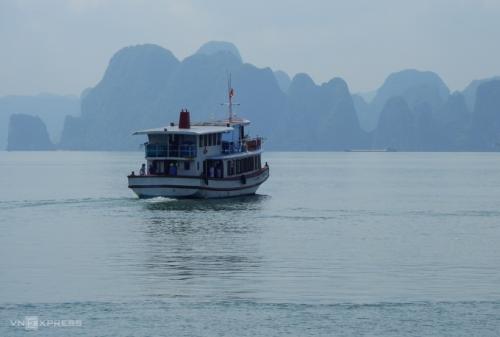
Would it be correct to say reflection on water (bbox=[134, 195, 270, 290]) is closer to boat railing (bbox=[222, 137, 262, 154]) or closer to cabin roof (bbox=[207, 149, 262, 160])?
cabin roof (bbox=[207, 149, 262, 160])

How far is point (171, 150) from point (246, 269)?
32.6 meters

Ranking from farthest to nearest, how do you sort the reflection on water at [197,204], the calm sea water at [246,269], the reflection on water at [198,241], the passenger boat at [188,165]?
the passenger boat at [188,165], the reflection on water at [197,204], the reflection on water at [198,241], the calm sea water at [246,269]

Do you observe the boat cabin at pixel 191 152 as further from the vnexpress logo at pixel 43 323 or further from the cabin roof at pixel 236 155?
the vnexpress logo at pixel 43 323

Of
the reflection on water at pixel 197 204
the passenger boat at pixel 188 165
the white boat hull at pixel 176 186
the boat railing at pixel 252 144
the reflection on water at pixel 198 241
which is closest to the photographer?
Result: the reflection on water at pixel 198 241

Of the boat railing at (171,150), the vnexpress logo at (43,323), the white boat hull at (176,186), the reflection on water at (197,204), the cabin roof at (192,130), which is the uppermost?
the cabin roof at (192,130)

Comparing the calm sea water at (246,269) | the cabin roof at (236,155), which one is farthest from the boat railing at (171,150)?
the calm sea water at (246,269)

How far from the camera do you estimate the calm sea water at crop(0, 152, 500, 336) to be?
29438 millimetres

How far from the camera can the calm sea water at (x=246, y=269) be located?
29.4m

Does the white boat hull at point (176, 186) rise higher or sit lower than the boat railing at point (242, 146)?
lower

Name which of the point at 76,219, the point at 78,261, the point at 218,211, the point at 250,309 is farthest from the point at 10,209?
the point at 250,309

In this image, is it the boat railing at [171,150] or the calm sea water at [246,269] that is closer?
the calm sea water at [246,269]

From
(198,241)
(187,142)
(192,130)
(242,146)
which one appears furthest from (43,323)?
(242,146)

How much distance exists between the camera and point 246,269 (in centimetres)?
3956

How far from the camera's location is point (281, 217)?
215 ft
